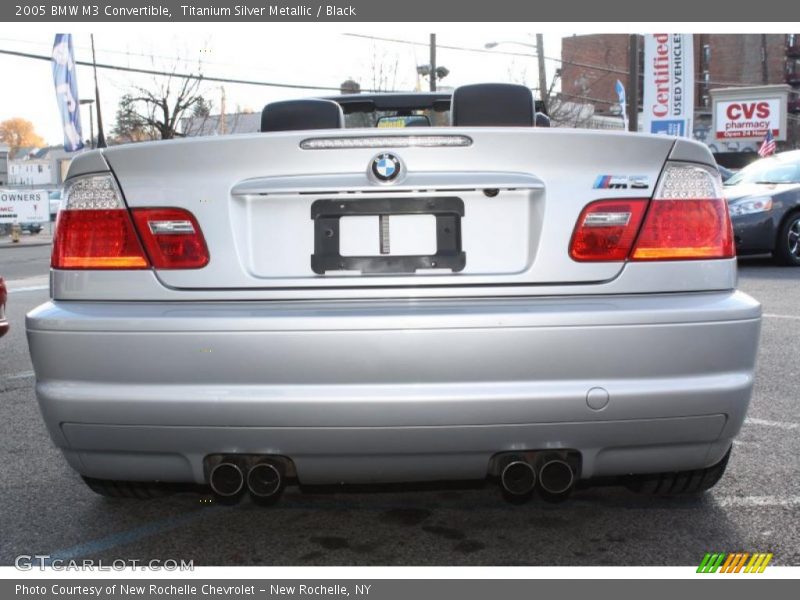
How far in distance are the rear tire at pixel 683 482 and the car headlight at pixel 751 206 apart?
9284mm

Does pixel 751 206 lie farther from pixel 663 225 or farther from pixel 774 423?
pixel 663 225

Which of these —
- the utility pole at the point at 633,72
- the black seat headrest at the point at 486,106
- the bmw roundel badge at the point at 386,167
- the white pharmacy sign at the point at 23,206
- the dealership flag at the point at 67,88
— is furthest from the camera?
the white pharmacy sign at the point at 23,206

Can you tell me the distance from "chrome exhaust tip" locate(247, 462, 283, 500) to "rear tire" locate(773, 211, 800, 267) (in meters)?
10.5

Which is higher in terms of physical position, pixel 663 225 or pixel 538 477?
pixel 663 225

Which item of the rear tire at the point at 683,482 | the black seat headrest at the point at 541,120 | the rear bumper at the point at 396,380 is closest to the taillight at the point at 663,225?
the rear bumper at the point at 396,380

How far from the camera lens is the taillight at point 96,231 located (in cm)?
264

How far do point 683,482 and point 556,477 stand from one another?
0.70m

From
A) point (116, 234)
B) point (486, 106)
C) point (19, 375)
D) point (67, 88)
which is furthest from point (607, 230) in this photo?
point (67, 88)

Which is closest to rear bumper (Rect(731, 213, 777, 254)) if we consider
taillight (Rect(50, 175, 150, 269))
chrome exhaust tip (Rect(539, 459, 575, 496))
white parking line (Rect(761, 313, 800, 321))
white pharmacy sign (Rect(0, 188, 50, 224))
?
white parking line (Rect(761, 313, 800, 321))

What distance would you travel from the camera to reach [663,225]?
2625 mm

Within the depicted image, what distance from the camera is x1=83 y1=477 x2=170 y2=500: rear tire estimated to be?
9.95 feet

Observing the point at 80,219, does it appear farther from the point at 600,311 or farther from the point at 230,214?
the point at 600,311

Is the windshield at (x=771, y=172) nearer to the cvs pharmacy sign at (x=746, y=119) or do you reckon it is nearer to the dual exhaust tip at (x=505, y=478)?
the dual exhaust tip at (x=505, y=478)
